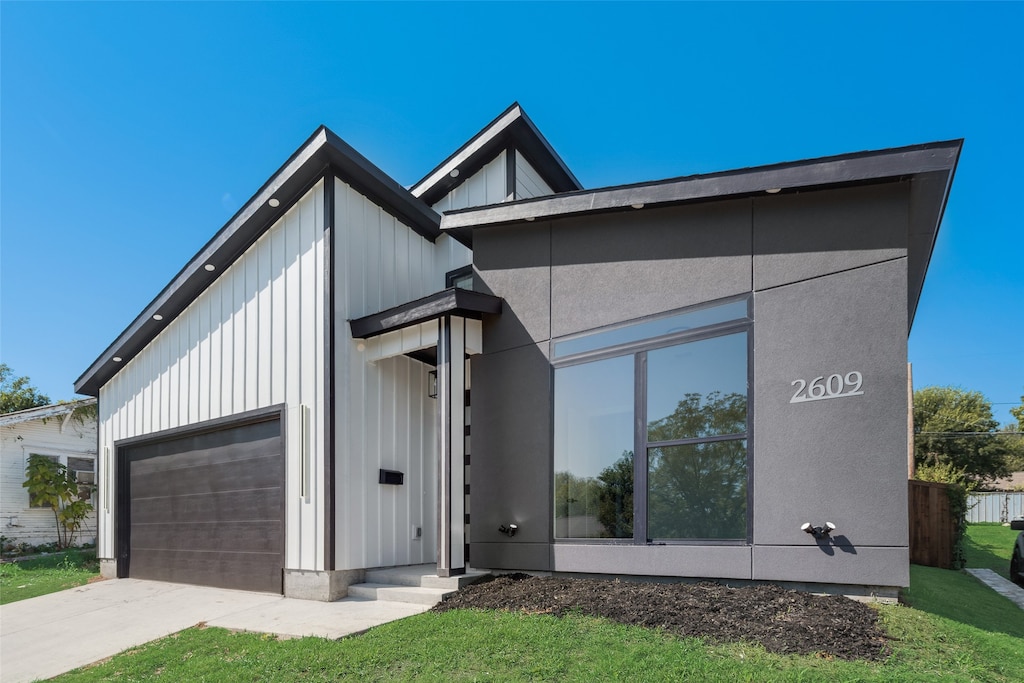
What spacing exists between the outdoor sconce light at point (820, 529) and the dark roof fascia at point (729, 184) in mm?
2784

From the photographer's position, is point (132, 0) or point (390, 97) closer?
point (132, 0)

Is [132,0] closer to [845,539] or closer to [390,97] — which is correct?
[390,97]

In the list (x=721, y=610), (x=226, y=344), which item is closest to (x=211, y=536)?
(x=226, y=344)

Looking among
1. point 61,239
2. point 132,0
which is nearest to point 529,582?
point 132,0

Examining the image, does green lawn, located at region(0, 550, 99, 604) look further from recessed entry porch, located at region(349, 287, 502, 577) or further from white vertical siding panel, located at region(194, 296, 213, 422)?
recessed entry porch, located at region(349, 287, 502, 577)

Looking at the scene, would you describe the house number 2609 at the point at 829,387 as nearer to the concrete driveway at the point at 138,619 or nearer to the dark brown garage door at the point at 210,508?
the concrete driveway at the point at 138,619

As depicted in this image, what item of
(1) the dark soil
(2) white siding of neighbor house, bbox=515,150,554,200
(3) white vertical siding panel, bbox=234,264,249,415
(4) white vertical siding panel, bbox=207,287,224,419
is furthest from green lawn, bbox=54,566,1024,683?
(2) white siding of neighbor house, bbox=515,150,554,200

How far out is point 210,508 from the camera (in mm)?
9898

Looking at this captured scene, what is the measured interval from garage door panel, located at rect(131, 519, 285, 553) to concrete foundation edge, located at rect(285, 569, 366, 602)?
0.57 metres

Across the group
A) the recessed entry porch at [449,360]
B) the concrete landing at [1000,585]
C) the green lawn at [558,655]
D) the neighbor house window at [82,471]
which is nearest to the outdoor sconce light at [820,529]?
the green lawn at [558,655]

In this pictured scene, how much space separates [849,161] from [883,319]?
1.31 metres

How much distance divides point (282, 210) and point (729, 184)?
6.20 metres

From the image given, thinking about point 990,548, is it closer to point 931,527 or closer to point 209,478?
point 931,527

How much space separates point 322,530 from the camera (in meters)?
7.87
